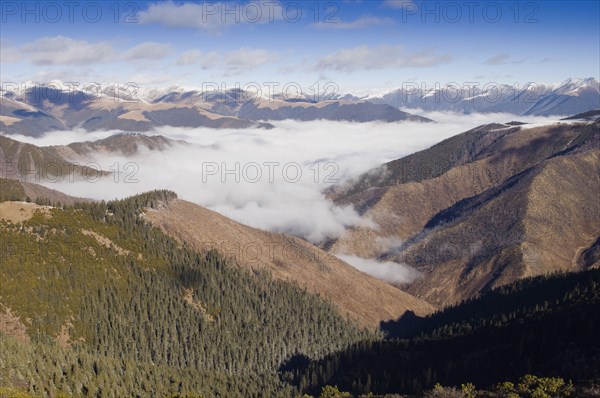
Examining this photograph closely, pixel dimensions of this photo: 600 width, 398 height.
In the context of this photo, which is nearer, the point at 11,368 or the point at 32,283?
the point at 11,368

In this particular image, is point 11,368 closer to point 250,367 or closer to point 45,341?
point 45,341

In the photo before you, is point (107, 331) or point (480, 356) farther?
point (107, 331)

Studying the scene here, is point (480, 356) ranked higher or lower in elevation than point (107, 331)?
lower

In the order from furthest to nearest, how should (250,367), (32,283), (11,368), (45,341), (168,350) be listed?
(250,367), (168,350), (32,283), (45,341), (11,368)

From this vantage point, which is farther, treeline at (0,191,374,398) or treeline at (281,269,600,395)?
treeline at (281,269,600,395)

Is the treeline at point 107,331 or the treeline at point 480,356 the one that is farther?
the treeline at point 480,356

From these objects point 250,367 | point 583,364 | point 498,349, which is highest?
point 583,364

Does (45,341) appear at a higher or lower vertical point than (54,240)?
lower

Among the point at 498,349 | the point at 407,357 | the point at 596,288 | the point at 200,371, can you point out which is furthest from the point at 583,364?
A: the point at 200,371
